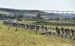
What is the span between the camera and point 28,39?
15469 millimetres

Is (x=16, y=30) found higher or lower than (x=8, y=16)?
lower

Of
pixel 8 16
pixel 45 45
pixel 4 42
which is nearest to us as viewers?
pixel 45 45

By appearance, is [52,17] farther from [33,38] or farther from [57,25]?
[33,38]

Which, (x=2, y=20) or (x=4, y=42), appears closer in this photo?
(x=4, y=42)

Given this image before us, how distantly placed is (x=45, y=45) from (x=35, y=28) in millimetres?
4383

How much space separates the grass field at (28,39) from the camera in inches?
567

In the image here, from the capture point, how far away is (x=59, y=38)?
1558 cm

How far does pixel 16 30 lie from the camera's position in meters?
18.0

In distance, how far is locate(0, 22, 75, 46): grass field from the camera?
47.3 ft

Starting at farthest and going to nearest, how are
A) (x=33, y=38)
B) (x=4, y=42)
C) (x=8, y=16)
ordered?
(x=8, y=16) < (x=33, y=38) < (x=4, y=42)

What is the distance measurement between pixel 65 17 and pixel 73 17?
0.75 metres

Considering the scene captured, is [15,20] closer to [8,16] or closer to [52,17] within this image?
[8,16]

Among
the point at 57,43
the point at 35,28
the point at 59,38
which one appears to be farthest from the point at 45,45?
the point at 35,28

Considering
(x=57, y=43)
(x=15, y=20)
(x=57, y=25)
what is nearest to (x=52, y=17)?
(x=57, y=25)
